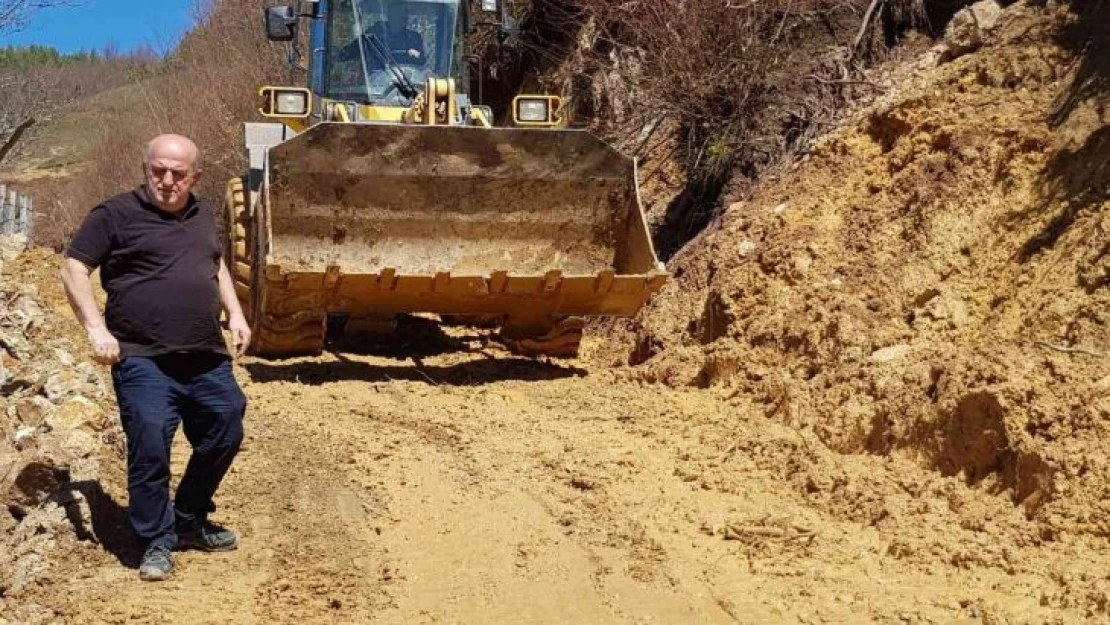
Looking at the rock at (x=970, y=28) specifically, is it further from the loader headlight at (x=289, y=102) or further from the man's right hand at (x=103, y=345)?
the man's right hand at (x=103, y=345)

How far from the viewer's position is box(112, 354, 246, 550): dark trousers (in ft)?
15.2

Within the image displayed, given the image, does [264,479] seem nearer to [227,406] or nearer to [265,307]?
[227,406]

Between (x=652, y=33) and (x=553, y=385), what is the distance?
13.0ft

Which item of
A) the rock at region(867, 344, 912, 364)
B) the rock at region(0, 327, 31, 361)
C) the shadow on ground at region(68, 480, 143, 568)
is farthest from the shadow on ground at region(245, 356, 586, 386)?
the shadow on ground at region(68, 480, 143, 568)

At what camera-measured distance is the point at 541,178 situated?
27.4 feet

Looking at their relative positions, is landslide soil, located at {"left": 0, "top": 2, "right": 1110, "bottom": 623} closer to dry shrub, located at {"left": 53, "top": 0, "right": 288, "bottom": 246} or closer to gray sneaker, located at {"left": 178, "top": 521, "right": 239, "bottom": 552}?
gray sneaker, located at {"left": 178, "top": 521, "right": 239, "bottom": 552}

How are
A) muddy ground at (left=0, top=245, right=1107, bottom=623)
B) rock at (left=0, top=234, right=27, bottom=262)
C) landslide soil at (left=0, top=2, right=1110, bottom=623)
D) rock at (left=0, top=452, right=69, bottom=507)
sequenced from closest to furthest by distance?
muddy ground at (left=0, top=245, right=1107, bottom=623) → landslide soil at (left=0, top=2, right=1110, bottom=623) → rock at (left=0, top=452, right=69, bottom=507) → rock at (left=0, top=234, right=27, bottom=262)

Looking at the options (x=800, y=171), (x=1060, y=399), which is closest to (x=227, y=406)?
(x=1060, y=399)

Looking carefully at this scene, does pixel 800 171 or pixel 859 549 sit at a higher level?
pixel 800 171

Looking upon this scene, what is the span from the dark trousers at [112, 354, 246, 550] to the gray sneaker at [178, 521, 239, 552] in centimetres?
4

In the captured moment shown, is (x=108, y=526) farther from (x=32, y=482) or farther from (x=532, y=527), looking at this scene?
(x=532, y=527)

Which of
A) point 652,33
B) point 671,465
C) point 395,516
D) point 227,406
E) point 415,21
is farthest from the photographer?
point 652,33

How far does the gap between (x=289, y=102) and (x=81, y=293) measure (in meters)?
5.10

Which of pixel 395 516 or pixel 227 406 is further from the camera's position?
pixel 395 516
